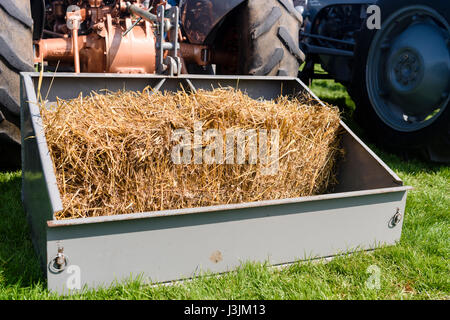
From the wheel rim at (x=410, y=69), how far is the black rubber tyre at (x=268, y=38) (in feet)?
2.81

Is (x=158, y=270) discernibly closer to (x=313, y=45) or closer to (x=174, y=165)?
(x=174, y=165)

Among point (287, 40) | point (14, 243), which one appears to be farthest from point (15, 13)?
point (287, 40)

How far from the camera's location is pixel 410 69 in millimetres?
3641

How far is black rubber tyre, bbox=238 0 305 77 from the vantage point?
3215mm

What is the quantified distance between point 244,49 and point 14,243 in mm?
1868

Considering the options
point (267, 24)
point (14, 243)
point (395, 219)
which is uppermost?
point (267, 24)

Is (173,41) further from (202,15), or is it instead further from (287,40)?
(287,40)

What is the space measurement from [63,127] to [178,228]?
0.66m

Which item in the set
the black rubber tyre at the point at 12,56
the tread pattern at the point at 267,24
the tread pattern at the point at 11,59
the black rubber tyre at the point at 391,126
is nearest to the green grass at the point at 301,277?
the black rubber tyre at the point at 12,56

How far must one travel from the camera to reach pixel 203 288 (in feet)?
6.08

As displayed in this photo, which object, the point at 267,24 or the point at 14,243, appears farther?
the point at 267,24

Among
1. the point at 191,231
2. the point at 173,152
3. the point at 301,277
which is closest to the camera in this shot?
the point at 191,231

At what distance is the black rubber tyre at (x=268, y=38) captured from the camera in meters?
3.21

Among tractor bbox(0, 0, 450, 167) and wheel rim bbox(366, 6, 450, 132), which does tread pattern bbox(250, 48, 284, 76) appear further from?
wheel rim bbox(366, 6, 450, 132)
